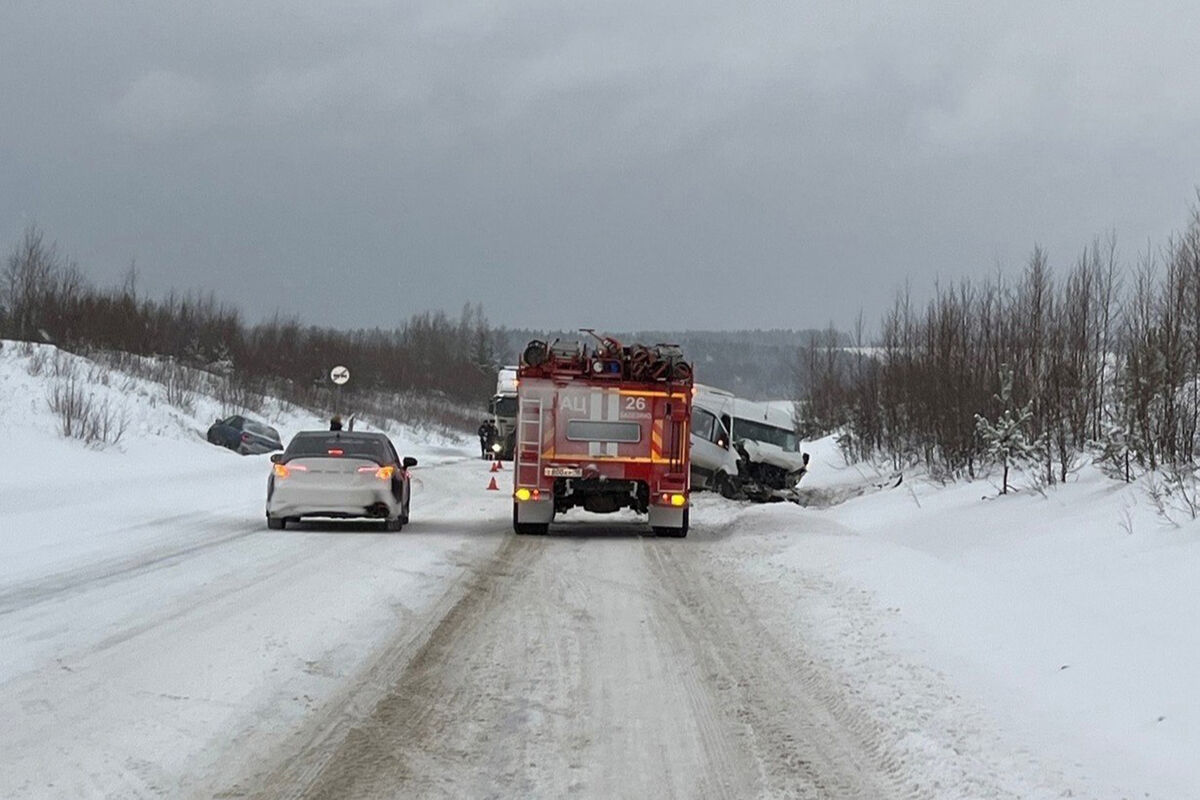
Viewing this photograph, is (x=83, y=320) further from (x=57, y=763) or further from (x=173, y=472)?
(x=57, y=763)

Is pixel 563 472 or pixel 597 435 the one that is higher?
pixel 597 435

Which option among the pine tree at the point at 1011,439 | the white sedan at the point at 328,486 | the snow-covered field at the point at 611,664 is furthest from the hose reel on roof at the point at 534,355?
the pine tree at the point at 1011,439

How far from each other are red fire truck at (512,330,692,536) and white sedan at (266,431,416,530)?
205 cm

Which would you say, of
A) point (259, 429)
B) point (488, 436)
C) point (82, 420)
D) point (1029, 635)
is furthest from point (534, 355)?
point (488, 436)

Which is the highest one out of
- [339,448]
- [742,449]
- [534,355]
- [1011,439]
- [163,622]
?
[534,355]

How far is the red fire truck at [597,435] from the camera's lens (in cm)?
2028

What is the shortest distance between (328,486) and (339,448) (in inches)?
31.8

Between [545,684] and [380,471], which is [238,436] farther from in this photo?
[545,684]

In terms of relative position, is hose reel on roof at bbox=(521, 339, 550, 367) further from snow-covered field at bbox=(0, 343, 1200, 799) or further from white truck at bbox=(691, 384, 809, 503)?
white truck at bbox=(691, 384, 809, 503)

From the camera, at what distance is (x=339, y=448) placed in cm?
1983

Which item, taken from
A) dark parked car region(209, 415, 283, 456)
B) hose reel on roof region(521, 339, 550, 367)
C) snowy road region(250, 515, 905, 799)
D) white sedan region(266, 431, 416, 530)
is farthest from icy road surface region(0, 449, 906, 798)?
dark parked car region(209, 415, 283, 456)

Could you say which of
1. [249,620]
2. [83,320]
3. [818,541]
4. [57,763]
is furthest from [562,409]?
[83,320]

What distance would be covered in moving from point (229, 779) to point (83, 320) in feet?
203

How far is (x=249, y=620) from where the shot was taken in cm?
1037
